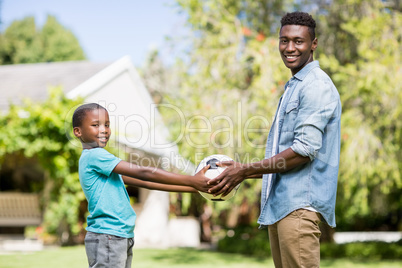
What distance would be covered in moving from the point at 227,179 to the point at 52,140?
9690 mm

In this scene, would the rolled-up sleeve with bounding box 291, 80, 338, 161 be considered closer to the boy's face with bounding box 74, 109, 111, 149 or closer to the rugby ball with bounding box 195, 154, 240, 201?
the rugby ball with bounding box 195, 154, 240, 201

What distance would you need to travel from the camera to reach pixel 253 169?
2809mm

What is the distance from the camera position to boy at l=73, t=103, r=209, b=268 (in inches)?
118

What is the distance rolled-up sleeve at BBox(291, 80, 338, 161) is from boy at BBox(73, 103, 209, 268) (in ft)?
2.38

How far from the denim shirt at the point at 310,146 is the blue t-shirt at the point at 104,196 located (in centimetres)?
86

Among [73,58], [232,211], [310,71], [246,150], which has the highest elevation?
[73,58]

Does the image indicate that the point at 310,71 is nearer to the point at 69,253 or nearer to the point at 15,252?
the point at 69,253

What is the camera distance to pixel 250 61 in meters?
11.4

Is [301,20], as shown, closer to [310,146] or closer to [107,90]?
[310,146]

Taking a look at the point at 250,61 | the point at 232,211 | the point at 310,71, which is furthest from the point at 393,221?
the point at 310,71

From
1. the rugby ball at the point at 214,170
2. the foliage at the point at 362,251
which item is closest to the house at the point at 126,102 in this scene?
the foliage at the point at 362,251

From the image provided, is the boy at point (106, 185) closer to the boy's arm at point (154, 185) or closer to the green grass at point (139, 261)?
the boy's arm at point (154, 185)

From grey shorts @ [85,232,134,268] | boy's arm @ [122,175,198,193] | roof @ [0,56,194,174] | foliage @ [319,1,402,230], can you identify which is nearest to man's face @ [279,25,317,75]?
boy's arm @ [122,175,198,193]

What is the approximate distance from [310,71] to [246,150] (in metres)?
7.80
